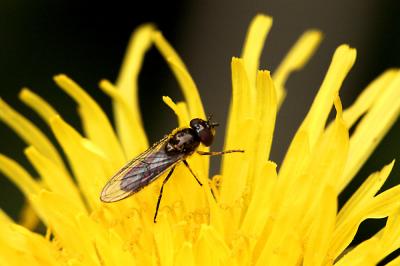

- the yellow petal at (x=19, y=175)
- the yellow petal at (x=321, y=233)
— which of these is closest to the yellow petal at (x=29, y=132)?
the yellow petal at (x=19, y=175)

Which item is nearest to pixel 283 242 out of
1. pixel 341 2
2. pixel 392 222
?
pixel 392 222

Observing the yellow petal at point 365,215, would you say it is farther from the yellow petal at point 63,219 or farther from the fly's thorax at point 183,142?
the yellow petal at point 63,219

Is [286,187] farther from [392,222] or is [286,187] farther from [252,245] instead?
[392,222]

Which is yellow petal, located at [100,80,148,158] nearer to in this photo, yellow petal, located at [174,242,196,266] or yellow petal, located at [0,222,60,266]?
yellow petal, located at [0,222,60,266]

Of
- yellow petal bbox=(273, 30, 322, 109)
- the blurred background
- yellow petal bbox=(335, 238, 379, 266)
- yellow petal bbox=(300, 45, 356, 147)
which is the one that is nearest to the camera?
yellow petal bbox=(335, 238, 379, 266)

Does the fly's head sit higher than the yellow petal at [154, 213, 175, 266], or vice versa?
the fly's head

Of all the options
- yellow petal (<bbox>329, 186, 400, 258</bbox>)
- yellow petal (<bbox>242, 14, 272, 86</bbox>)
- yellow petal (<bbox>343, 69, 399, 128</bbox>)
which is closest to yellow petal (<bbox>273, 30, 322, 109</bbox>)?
yellow petal (<bbox>242, 14, 272, 86</bbox>)
